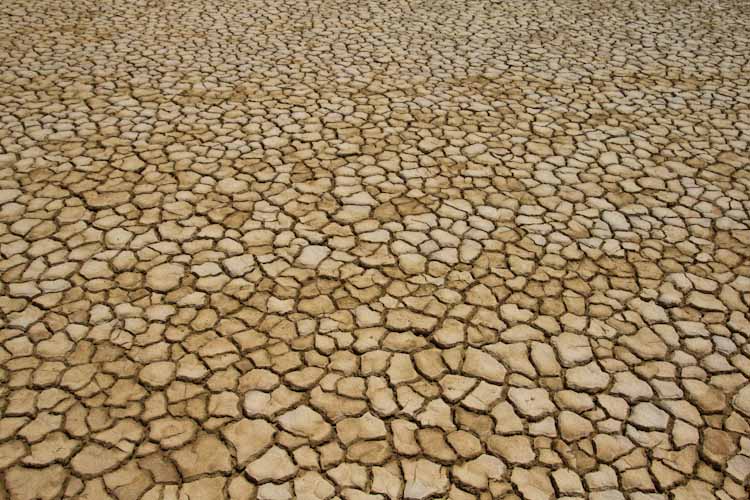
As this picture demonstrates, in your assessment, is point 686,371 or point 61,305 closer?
point 686,371

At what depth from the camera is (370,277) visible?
327 cm

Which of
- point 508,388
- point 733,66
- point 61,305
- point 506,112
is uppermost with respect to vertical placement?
point 733,66

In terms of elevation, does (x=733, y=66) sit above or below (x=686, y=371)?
above

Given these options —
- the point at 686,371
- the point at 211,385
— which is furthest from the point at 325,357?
the point at 686,371

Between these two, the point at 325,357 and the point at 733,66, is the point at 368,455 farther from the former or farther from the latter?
the point at 733,66

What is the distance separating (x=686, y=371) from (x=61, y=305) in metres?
3.34

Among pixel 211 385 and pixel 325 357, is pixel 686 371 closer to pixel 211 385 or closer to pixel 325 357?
pixel 325 357

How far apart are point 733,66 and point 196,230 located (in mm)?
6161

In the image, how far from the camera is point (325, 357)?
2.78 metres

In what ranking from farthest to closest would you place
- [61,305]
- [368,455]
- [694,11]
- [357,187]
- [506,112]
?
[694,11]
[506,112]
[357,187]
[61,305]
[368,455]

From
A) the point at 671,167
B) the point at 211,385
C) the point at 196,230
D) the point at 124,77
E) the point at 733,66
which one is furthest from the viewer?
the point at 733,66

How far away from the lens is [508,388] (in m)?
2.65

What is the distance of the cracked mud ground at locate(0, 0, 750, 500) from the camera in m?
2.36

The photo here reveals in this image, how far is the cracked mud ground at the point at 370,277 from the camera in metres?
2.36
